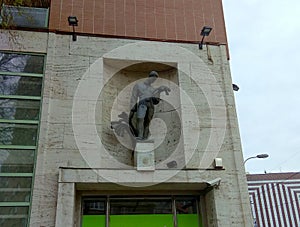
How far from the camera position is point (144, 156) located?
5172 millimetres

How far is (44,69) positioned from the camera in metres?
5.62

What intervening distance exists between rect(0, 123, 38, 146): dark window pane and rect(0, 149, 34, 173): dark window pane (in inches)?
6.0

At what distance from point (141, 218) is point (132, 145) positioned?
1291mm

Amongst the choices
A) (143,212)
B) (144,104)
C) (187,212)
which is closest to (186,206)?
(187,212)

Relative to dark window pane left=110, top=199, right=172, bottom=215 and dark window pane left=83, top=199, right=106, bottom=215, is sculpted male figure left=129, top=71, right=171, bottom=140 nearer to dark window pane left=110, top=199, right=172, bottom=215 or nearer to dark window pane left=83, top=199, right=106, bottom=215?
dark window pane left=110, top=199, right=172, bottom=215

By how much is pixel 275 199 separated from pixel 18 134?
18.3m

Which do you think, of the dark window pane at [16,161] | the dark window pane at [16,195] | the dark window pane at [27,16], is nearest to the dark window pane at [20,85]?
the dark window pane at [16,161]

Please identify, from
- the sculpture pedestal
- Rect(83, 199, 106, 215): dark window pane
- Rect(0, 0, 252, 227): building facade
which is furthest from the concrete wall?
Rect(83, 199, 106, 215): dark window pane

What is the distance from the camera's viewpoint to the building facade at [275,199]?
18.9 metres

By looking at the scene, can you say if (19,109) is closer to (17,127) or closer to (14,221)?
(17,127)

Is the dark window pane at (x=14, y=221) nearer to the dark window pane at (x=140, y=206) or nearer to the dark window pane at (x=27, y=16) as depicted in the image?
the dark window pane at (x=140, y=206)

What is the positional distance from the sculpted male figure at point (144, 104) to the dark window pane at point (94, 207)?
128 centimetres

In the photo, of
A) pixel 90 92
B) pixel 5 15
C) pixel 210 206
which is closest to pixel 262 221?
pixel 210 206

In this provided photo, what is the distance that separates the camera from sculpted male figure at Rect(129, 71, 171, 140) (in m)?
5.53
